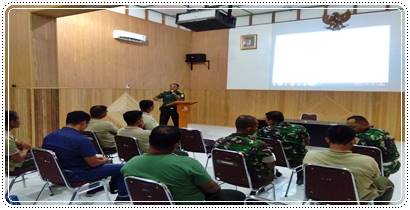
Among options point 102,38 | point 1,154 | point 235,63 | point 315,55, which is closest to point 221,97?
point 235,63

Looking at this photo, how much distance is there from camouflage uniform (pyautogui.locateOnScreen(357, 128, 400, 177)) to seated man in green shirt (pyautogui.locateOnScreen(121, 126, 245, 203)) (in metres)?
1.78

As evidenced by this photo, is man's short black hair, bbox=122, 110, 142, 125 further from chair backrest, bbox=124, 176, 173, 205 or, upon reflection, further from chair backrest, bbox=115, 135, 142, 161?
chair backrest, bbox=124, 176, 173, 205

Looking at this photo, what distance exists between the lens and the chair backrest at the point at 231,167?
234 cm

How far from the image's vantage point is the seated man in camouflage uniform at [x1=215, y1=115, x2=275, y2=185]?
93.1 inches

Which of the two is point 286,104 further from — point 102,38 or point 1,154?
point 1,154

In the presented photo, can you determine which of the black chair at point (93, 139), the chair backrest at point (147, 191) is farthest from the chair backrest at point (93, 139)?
the chair backrest at point (147, 191)

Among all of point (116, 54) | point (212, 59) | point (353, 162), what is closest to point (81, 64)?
point (116, 54)

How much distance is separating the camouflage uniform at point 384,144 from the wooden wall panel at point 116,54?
5746 mm

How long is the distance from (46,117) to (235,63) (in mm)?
5269

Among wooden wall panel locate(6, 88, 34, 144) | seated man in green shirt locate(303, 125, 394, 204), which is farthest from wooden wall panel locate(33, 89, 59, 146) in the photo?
seated man in green shirt locate(303, 125, 394, 204)

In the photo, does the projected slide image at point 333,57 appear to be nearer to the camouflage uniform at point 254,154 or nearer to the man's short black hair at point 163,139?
the camouflage uniform at point 254,154

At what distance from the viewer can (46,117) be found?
5.12 metres

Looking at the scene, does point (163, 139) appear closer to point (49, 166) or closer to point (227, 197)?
point (227, 197)

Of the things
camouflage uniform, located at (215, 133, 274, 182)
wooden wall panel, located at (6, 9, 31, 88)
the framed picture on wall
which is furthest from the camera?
the framed picture on wall
